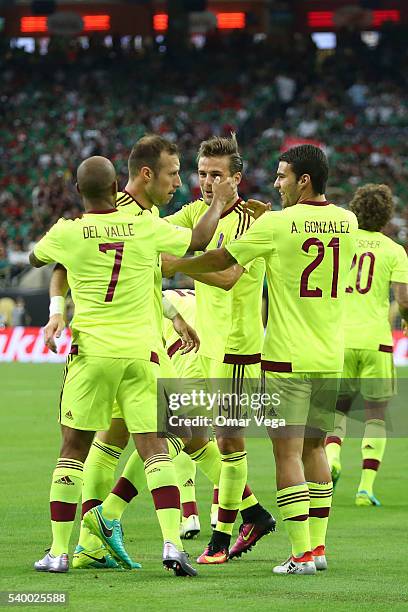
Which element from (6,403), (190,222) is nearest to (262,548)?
(190,222)

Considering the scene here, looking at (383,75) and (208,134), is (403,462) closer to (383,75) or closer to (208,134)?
(208,134)

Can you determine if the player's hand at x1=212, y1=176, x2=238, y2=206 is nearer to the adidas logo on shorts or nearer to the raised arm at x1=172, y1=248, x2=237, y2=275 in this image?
the raised arm at x1=172, y1=248, x2=237, y2=275

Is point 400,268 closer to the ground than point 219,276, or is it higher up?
closer to the ground

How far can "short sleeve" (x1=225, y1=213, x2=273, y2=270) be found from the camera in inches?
265

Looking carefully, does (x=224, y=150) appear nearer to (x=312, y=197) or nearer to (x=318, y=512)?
(x=312, y=197)

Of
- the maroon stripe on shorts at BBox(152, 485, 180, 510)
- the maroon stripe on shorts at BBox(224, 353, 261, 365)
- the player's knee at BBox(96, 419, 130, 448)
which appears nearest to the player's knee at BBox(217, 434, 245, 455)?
the maroon stripe on shorts at BBox(224, 353, 261, 365)

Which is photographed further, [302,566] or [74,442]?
[302,566]

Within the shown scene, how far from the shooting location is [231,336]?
763 centimetres

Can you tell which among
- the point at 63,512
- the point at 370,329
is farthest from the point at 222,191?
the point at 370,329

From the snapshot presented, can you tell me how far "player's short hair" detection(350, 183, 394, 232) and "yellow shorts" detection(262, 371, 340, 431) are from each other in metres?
3.26

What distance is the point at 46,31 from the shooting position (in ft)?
153

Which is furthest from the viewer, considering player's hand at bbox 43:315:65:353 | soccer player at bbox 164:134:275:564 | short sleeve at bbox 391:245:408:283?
short sleeve at bbox 391:245:408:283

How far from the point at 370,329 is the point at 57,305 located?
14.0 ft

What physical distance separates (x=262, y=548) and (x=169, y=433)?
1280mm
